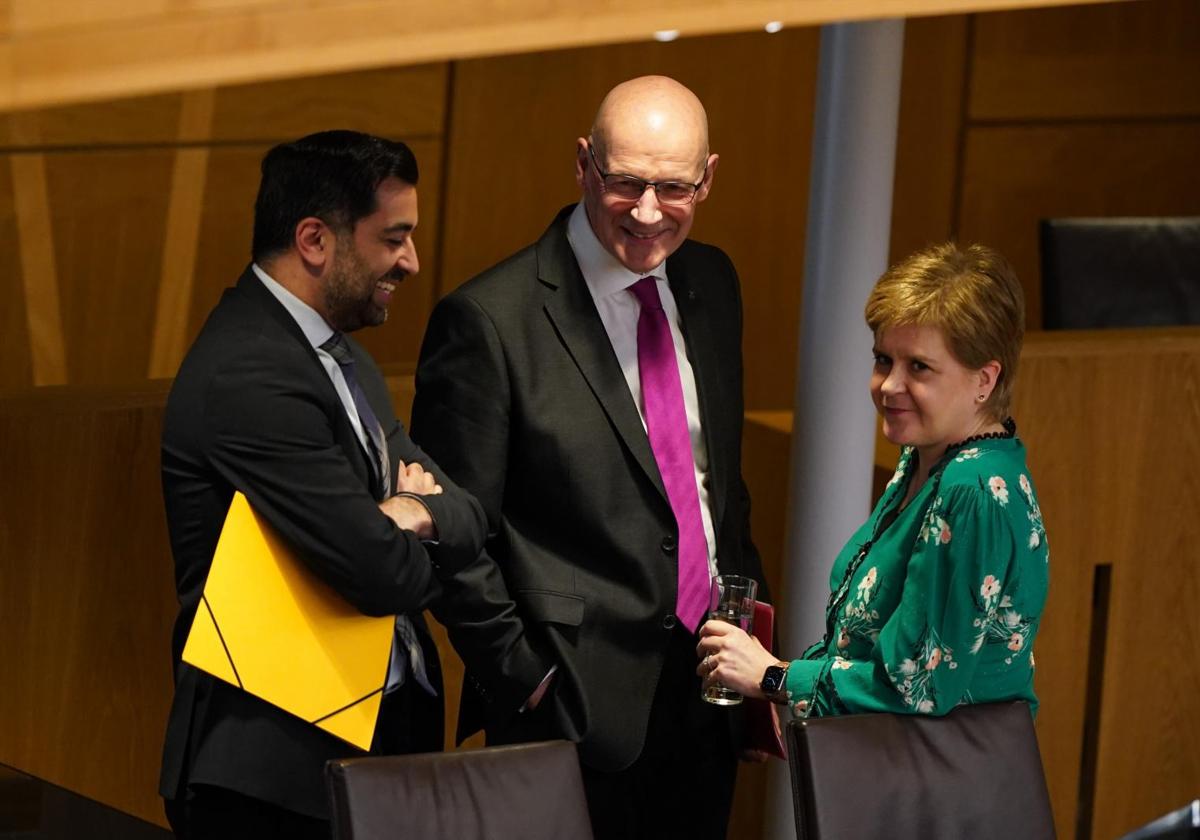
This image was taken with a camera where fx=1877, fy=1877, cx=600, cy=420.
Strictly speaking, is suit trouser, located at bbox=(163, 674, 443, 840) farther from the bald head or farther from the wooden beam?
the wooden beam

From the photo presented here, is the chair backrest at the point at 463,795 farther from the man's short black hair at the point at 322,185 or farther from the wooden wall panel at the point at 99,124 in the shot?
the wooden wall panel at the point at 99,124

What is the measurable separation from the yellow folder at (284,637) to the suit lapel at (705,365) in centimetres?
62

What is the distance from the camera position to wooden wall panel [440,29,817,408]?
499 centimetres

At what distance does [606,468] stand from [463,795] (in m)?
0.68

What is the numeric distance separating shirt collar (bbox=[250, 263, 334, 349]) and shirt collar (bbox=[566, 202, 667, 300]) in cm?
49

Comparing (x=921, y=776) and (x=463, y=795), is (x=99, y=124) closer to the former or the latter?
(x=463, y=795)

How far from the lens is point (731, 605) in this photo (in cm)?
269

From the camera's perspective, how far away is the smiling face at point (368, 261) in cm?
249

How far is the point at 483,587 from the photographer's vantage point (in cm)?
269

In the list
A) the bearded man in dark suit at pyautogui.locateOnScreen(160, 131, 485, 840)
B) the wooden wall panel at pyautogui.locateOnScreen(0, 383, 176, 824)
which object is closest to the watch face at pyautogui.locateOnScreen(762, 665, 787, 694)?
the bearded man in dark suit at pyautogui.locateOnScreen(160, 131, 485, 840)

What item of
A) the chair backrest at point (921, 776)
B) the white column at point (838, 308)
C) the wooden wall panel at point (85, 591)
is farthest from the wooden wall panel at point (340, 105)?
the chair backrest at point (921, 776)

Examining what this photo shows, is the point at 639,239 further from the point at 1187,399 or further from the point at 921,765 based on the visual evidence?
Result: the point at 1187,399

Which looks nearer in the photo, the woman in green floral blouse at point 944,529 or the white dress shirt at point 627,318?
the woman in green floral blouse at point 944,529

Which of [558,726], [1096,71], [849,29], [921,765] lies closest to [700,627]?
[558,726]
